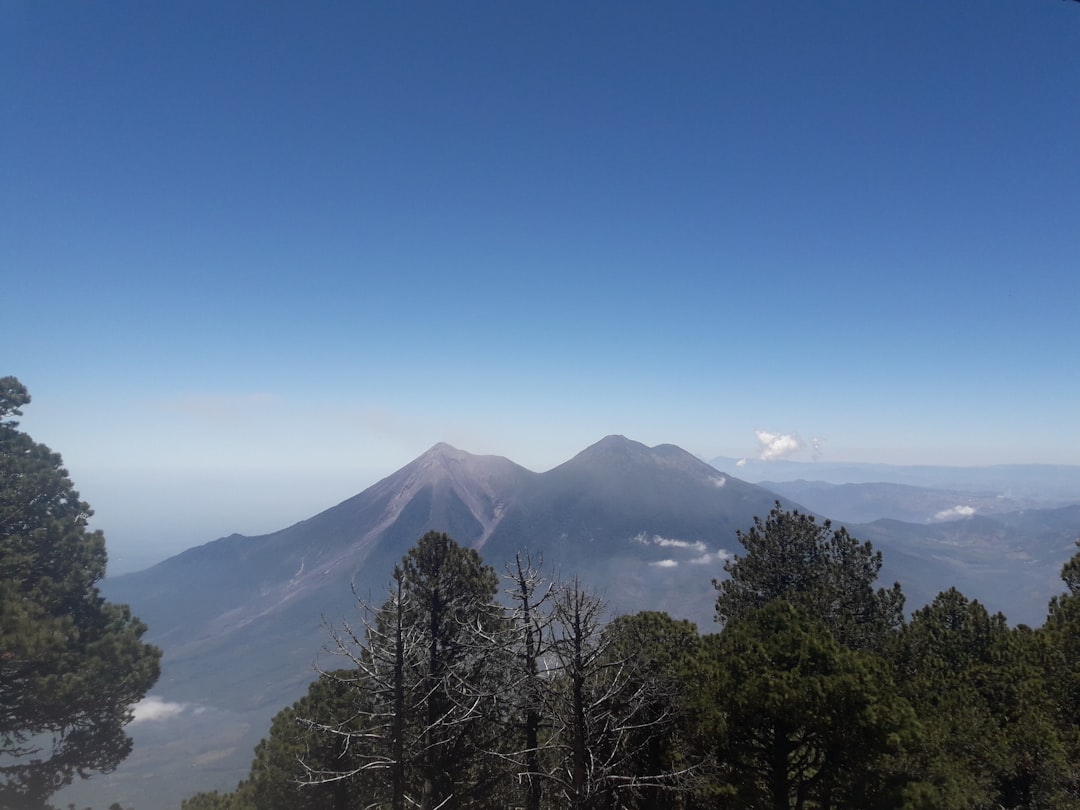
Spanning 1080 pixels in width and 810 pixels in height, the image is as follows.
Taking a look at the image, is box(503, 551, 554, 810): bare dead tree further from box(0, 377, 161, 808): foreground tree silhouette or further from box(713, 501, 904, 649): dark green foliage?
box(0, 377, 161, 808): foreground tree silhouette

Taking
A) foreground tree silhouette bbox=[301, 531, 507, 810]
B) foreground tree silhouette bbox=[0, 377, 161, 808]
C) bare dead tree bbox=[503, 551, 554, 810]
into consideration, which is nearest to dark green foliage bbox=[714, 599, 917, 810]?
bare dead tree bbox=[503, 551, 554, 810]

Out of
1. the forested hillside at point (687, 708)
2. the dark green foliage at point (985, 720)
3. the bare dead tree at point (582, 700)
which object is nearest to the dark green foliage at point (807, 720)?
the forested hillside at point (687, 708)

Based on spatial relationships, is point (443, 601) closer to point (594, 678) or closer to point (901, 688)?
point (594, 678)

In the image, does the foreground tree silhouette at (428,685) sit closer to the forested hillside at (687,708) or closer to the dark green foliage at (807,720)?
the forested hillside at (687,708)

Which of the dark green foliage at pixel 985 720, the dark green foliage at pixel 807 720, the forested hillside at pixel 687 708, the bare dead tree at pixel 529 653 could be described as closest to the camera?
the dark green foliage at pixel 985 720

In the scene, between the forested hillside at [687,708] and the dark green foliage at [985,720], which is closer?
the dark green foliage at [985,720]

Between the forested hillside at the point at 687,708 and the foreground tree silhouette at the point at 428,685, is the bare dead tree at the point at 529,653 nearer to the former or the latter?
the forested hillside at the point at 687,708

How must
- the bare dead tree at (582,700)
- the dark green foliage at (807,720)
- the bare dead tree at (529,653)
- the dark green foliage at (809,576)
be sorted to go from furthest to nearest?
1. the dark green foliage at (809,576)
2. the bare dead tree at (529,653)
3. the dark green foliage at (807,720)
4. the bare dead tree at (582,700)

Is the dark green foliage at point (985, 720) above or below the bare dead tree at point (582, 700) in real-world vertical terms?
below

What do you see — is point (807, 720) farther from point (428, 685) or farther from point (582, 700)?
point (428, 685)
